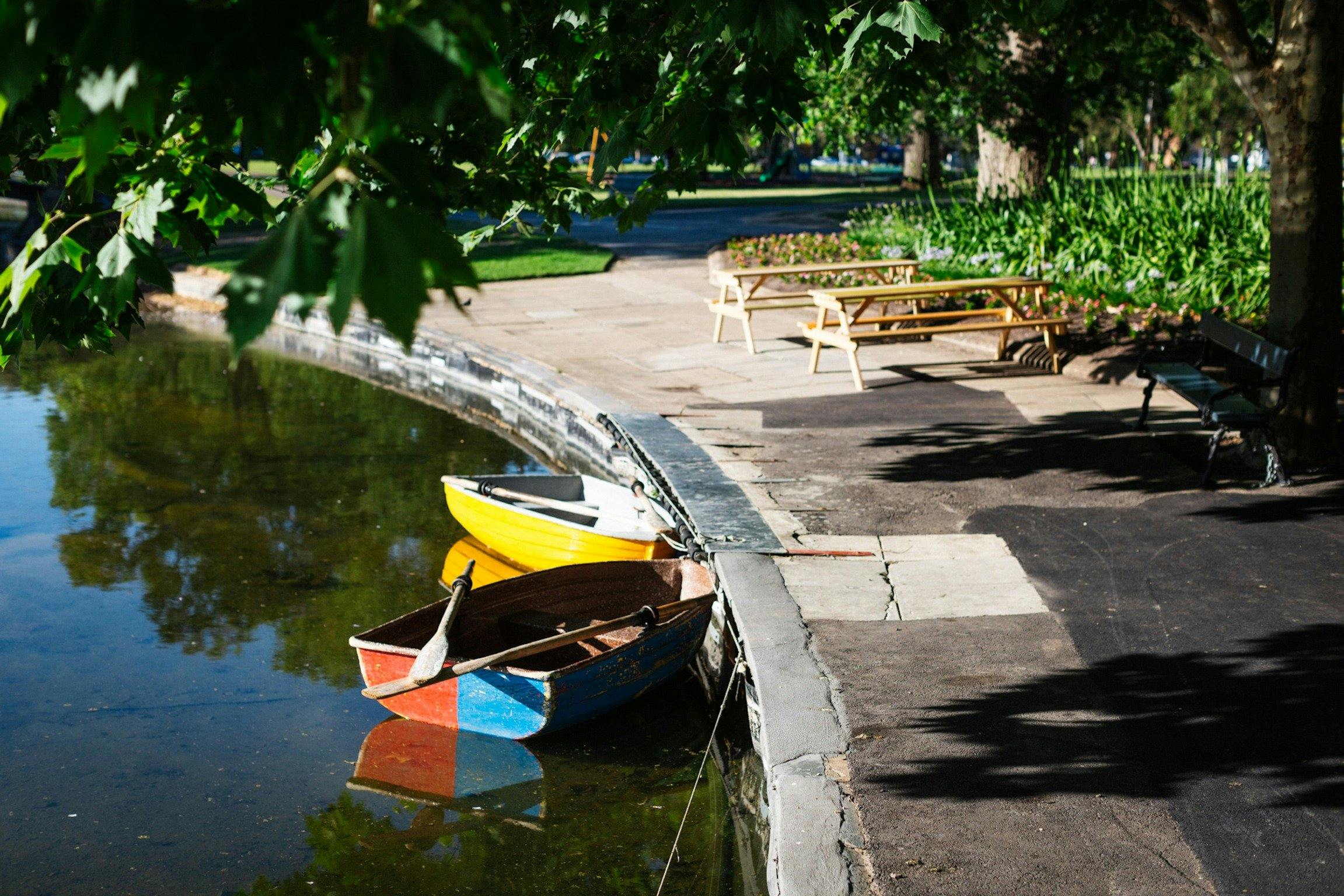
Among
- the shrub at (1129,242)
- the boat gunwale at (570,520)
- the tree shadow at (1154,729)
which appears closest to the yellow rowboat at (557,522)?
the boat gunwale at (570,520)

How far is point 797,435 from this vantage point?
1003 centimetres

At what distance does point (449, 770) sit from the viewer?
6.15 m

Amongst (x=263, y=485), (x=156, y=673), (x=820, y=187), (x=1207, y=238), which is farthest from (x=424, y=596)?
(x=820, y=187)

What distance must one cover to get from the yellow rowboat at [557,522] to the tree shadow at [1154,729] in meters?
2.84

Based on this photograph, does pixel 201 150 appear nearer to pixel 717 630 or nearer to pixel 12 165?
pixel 12 165

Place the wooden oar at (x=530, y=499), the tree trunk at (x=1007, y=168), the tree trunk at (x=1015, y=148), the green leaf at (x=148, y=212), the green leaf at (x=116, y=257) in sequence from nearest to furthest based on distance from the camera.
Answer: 1. the green leaf at (x=116, y=257)
2. the green leaf at (x=148, y=212)
3. the wooden oar at (x=530, y=499)
4. the tree trunk at (x=1015, y=148)
5. the tree trunk at (x=1007, y=168)

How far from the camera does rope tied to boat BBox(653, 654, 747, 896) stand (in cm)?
520

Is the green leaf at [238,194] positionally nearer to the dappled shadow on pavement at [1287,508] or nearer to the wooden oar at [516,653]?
the wooden oar at [516,653]

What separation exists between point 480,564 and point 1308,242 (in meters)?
6.07

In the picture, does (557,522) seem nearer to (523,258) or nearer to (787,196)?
(523,258)

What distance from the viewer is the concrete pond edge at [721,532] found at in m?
4.26

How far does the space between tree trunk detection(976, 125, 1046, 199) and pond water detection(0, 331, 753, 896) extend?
30.4 feet

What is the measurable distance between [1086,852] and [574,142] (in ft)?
13.1

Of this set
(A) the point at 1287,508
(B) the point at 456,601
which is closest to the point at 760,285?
(A) the point at 1287,508
